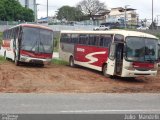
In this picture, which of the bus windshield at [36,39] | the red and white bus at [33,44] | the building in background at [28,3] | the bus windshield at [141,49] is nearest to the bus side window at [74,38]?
the red and white bus at [33,44]

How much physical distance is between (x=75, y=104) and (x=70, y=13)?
11901cm

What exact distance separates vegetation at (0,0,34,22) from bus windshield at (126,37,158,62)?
71150 millimetres

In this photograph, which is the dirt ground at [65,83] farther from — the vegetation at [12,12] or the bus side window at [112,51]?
the vegetation at [12,12]

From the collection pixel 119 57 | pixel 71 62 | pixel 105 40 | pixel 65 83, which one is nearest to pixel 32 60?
pixel 71 62

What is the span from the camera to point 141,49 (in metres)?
24.8

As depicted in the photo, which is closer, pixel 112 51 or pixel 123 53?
A: pixel 123 53

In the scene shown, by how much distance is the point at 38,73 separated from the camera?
86.5ft

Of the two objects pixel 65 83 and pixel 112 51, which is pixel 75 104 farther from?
pixel 112 51

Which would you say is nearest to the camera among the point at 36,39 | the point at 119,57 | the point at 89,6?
the point at 119,57

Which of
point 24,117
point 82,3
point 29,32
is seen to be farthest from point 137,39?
point 82,3

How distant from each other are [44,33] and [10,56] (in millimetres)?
4869

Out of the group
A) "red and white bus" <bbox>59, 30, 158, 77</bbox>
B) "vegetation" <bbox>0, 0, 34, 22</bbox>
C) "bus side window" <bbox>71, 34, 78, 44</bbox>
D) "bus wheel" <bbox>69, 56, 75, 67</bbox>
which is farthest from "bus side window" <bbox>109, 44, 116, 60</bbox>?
"vegetation" <bbox>0, 0, 34, 22</bbox>

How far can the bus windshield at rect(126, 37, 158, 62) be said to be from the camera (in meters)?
24.8

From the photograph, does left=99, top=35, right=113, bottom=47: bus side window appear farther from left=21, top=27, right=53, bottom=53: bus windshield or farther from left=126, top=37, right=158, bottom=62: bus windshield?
left=21, top=27, right=53, bottom=53: bus windshield
